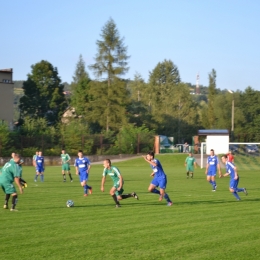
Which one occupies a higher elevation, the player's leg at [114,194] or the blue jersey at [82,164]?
the blue jersey at [82,164]

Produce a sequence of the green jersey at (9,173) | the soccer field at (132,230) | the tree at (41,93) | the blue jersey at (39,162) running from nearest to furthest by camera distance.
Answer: the soccer field at (132,230)
the green jersey at (9,173)
the blue jersey at (39,162)
the tree at (41,93)

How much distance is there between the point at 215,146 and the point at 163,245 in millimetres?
42378

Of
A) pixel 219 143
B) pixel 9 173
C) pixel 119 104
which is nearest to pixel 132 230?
pixel 9 173

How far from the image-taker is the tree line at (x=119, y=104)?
77.1 metres

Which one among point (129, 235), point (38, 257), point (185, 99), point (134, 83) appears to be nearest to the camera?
point (38, 257)

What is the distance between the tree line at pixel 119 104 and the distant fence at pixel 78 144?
1418 millimetres

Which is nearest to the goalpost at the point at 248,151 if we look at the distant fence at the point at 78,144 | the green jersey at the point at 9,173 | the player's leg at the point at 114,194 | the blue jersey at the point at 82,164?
the distant fence at the point at 78,144

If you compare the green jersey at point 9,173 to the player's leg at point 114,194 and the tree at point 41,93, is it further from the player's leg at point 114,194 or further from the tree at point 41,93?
the tree at point 41,93

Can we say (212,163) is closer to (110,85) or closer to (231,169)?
(231,169)

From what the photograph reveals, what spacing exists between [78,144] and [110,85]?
15.5m

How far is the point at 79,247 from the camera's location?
434 inches

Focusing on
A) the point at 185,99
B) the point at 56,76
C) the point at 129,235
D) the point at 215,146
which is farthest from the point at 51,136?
the point at 129,235

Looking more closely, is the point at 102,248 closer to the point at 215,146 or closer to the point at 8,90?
the point at 215,146

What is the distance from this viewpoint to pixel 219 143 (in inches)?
2080
